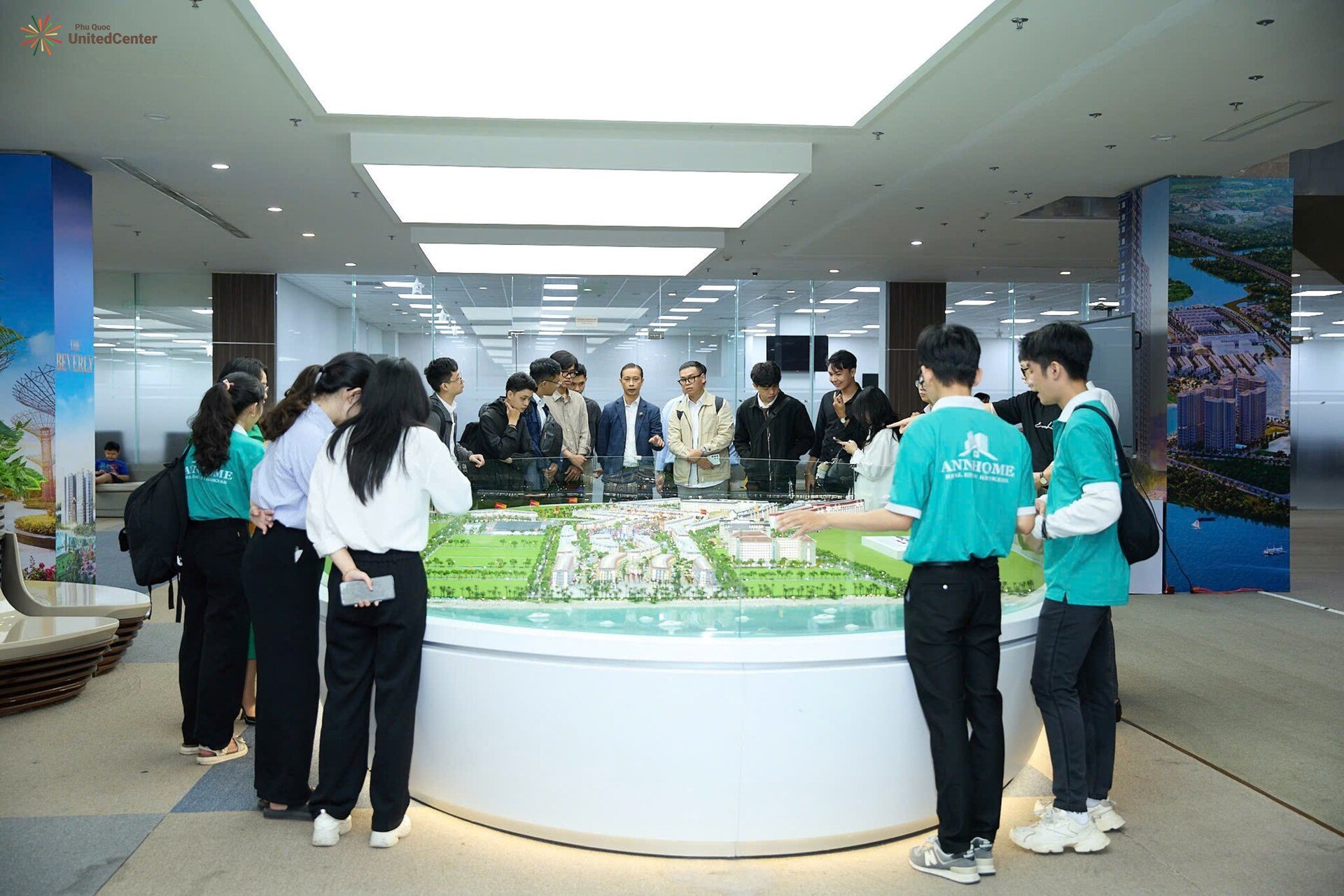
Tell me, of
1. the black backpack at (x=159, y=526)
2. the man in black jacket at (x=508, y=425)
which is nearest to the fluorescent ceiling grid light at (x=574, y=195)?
the man in black jacket at (x=508, y=425)

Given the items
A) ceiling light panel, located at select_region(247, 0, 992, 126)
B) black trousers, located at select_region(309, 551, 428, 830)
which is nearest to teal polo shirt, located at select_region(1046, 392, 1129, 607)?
ceiling light panel, located at select_region(247, 0, 992, 126)

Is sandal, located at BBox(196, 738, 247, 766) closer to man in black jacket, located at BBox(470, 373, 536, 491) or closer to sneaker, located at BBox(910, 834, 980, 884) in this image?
man in black jacket, located at BBox(470, 373, 536, 491)

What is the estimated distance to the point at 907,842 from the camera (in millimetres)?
3666

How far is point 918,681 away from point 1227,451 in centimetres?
708

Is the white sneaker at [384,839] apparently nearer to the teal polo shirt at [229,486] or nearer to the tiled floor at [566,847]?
the tiled floor at [566,847]

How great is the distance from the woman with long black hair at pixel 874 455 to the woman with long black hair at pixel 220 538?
2811 millimetres

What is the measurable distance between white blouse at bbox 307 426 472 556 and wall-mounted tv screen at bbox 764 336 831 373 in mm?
14054

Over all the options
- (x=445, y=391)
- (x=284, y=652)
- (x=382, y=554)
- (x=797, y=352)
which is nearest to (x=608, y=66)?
(x=445, y=391)

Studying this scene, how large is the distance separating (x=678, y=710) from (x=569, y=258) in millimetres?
6601

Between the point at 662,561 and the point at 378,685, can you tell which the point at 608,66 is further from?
the point at 378,685

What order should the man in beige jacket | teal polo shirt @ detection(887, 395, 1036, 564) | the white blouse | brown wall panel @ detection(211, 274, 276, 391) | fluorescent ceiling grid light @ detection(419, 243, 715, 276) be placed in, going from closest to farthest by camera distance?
1. teal polo shirt @ detection(887, 395, 1036, 564)
2. the white blouse
3. the man in beige jacket
4. fluorescent ceiling grid light @ detection(419, 243, 715, 276)
5. brown wall panel @ detection(211, 274, 276, 391)

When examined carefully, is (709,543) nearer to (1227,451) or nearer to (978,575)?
(978,575)

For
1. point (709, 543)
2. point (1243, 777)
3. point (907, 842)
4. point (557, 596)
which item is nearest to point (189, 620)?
point (557, 596)

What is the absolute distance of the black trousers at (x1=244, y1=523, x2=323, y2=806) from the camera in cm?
382
